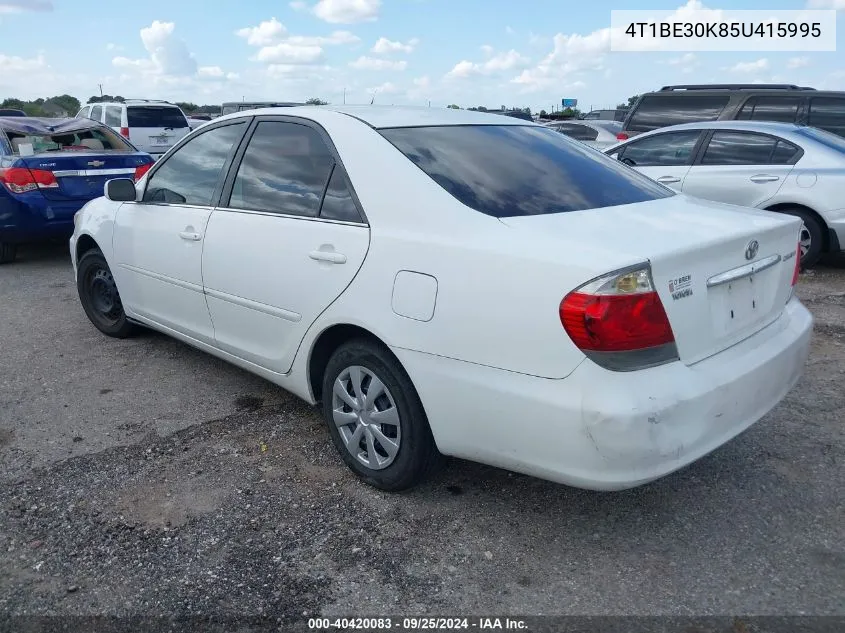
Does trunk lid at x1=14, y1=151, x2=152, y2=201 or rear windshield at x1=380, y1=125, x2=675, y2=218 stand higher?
rear windshield at x1=380, y1=125, x2=675, y2=218

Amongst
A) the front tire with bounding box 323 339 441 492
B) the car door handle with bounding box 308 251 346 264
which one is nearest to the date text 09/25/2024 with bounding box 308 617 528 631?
the front tire with bounding box 323 339 441 492

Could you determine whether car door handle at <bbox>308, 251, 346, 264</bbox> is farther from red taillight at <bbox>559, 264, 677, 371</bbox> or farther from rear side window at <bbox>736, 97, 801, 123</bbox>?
rear side window at <bbox>736, 97, 801, 123</bbox>

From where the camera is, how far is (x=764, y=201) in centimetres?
713

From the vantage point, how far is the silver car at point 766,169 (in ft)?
22.5

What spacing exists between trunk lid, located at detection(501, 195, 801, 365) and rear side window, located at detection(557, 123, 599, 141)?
13.0 m

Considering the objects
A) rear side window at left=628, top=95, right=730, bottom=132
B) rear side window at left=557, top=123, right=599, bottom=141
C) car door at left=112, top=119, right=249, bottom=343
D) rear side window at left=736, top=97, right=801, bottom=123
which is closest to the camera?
car door at left=112, top=119, right=249, bottom=343

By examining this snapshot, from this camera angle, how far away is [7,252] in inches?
319

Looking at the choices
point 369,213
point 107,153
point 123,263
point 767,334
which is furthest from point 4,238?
point 767,334

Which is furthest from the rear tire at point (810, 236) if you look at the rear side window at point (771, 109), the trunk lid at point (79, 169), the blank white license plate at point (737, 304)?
the trunk lid at point (79, 169)

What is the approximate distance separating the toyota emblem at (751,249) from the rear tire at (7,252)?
25.4 feet

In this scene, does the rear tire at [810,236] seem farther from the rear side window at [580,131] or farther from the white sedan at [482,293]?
the rear side window at [580,131]

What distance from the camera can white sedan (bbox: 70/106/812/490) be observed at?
7.90ft

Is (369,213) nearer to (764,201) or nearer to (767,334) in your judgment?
(767,334)

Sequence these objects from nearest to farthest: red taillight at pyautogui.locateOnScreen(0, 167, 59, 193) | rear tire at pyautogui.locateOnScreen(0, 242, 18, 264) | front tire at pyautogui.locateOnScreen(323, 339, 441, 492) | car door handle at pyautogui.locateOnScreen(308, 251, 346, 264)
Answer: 1. front tire at pyautogui.locateOnScreen(323, 339, 441, 492)
2. car door handle at pyautogui.locateOnScreen(308, 251, 346, 264)
3. red taillight at pyautogui.locateOnScreen(0, 167, 59, 193)
4. rear tire at pyautogui.locateOnScreen(0, 242, 18, 264)
